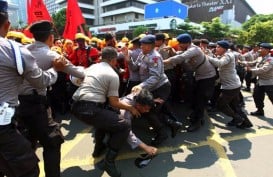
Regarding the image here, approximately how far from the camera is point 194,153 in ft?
14.6

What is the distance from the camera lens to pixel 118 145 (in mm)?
3596

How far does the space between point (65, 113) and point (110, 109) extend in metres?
3.16

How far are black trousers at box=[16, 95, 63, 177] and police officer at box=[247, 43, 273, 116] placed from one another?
4.88 metres

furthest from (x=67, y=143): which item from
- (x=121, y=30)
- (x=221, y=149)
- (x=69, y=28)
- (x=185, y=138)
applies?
(x=121, y=30)

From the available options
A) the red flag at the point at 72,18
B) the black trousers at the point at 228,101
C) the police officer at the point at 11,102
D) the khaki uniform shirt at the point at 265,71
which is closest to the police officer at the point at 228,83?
the black trousers at the point at 228,101

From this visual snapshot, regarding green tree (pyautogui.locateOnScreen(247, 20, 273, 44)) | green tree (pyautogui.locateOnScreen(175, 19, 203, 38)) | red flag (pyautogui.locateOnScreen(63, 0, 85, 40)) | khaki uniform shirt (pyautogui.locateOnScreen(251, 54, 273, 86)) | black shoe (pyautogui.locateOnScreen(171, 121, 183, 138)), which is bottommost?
black shoe (pyautogui.locateOnScreen(171, 121, 183, 138))

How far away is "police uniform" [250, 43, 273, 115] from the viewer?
636 cm

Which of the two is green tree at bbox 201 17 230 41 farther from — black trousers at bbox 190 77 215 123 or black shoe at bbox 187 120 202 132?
black shoe at bbox 187 120 202 132

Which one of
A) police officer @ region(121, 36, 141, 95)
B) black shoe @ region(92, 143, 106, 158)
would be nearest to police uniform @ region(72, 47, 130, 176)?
black shoe @ region(92, 143, 106, 158)

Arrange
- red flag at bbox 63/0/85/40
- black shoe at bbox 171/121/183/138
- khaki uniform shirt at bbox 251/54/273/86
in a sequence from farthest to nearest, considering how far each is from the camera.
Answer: red flag at bbox 63/0/85/40 → khaki uniform shirt at bbox 251/54/273/86 → black shoe at bbox 171/121/183/138

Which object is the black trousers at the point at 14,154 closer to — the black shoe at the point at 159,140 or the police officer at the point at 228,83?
the black shoe at the point at 159,140

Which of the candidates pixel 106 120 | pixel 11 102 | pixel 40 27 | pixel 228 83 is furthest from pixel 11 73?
pixel 228 83

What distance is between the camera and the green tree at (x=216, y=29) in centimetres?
4609

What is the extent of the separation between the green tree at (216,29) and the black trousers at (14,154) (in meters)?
46.2
